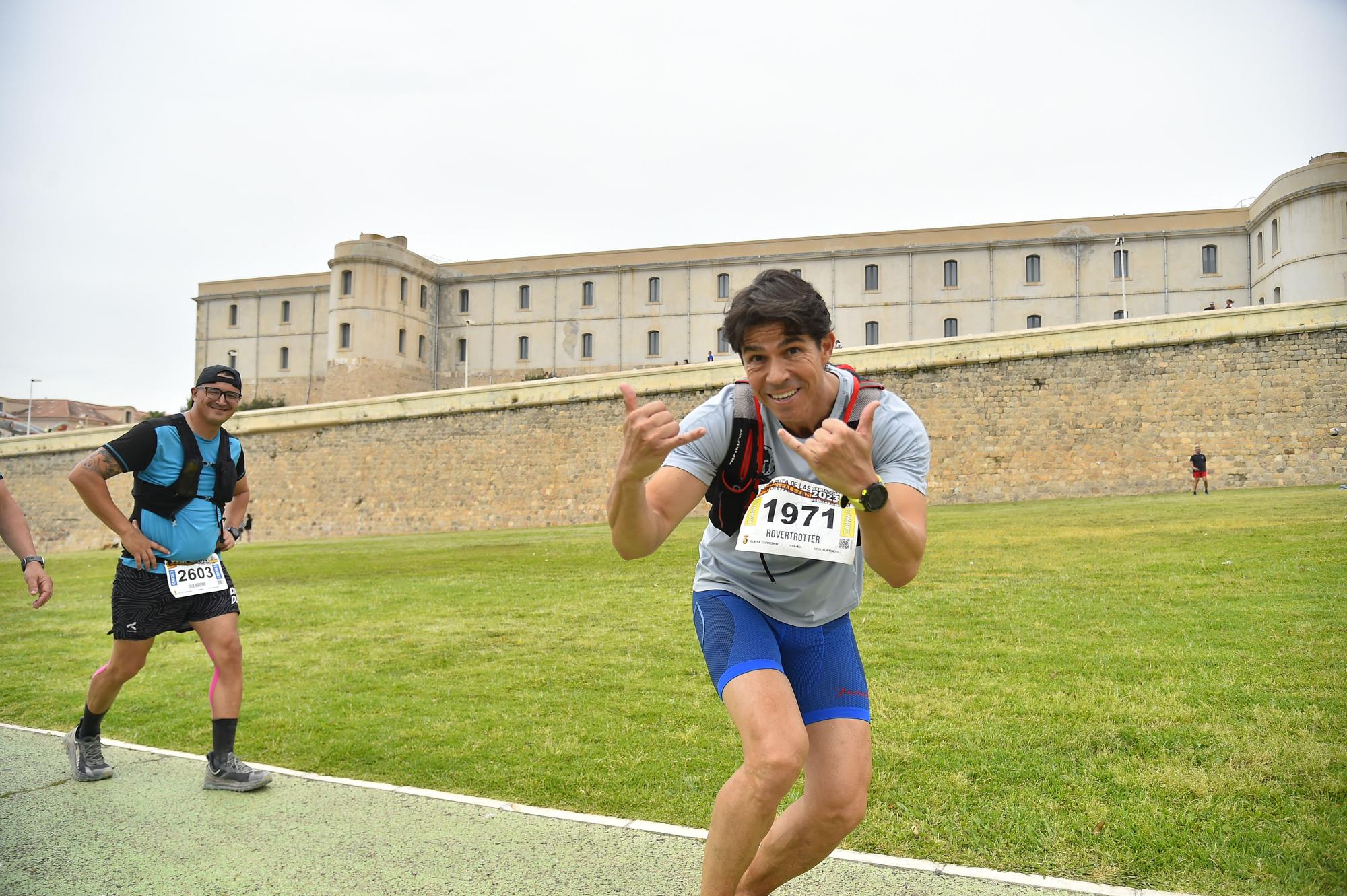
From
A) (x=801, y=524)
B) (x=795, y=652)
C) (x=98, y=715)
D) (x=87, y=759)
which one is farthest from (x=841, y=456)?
(x=87, y=759)

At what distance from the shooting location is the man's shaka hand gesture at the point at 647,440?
2707 millimetres

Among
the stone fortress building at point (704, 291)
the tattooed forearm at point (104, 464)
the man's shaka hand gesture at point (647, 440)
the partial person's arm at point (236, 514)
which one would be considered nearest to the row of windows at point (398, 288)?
the stone fortress building at point (704, 291)

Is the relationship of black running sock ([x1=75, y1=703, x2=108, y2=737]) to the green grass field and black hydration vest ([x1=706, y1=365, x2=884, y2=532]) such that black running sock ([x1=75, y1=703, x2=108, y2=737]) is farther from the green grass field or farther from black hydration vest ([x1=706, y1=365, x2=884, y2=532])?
black hydration vest ([x1=706, y1=365, x2=884, y2=532])

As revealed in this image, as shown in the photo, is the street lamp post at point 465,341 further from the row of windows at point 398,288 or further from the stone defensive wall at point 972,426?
the stone defensive wall at point 972,426

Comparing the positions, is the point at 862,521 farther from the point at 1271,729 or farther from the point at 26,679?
the point at 26,679

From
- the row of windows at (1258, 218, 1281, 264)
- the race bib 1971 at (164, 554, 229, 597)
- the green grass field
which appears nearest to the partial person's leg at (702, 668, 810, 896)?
the green grass field

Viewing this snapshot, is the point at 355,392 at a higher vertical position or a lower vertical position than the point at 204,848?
higher

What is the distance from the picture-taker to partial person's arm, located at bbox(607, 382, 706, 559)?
8.92ft

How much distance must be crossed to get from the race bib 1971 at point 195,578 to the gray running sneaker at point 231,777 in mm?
927

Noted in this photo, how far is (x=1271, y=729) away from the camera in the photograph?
17.1 feet

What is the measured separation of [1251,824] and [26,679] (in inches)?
390

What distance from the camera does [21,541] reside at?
5062 mm

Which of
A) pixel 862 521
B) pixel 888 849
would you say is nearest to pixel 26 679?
pixel 888 849

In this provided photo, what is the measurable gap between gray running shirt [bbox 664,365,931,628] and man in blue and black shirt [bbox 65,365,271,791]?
3447mm
